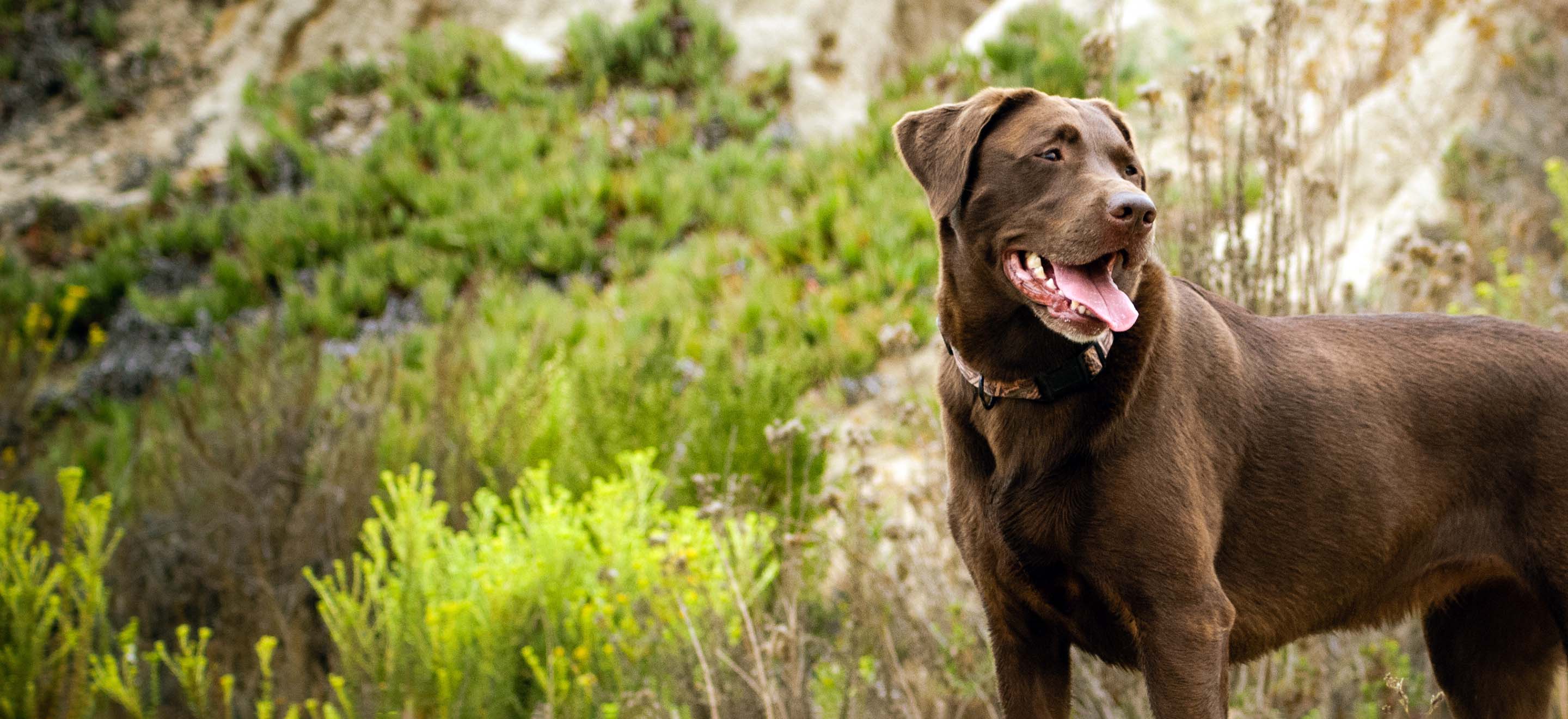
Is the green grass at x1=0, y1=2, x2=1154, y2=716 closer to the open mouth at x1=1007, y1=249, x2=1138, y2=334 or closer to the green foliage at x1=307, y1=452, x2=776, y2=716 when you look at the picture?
the green foliage at x1=307, y1=452, x2=776, y2=716

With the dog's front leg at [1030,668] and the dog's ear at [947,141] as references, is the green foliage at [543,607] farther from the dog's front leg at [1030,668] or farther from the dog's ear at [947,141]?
the dog's ear at [947,141]

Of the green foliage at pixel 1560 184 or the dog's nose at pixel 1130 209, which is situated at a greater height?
the dog's nose at pixel 1130 209

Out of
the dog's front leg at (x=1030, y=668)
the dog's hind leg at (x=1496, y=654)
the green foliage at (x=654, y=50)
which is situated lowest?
the dog's hind leg at (x=1496, y=654)

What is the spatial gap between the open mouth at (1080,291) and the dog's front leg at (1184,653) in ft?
1.59

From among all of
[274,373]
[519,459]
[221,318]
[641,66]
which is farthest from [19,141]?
[519,459]

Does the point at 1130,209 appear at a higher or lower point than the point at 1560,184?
higher

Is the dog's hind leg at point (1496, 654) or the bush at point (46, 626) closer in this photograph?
the dog's hind leg at point (1496, 654)

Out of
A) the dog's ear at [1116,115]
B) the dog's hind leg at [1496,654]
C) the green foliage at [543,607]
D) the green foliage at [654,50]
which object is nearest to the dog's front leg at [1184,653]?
the dog's hind leg at [1496,654]

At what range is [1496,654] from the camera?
240cm

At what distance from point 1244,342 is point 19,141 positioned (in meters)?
12.3

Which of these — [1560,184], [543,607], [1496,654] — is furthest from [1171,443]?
[1560,184]

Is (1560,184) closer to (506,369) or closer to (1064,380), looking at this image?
(1064,380)

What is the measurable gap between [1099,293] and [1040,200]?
0.22 metres

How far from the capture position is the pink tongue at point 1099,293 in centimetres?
190
